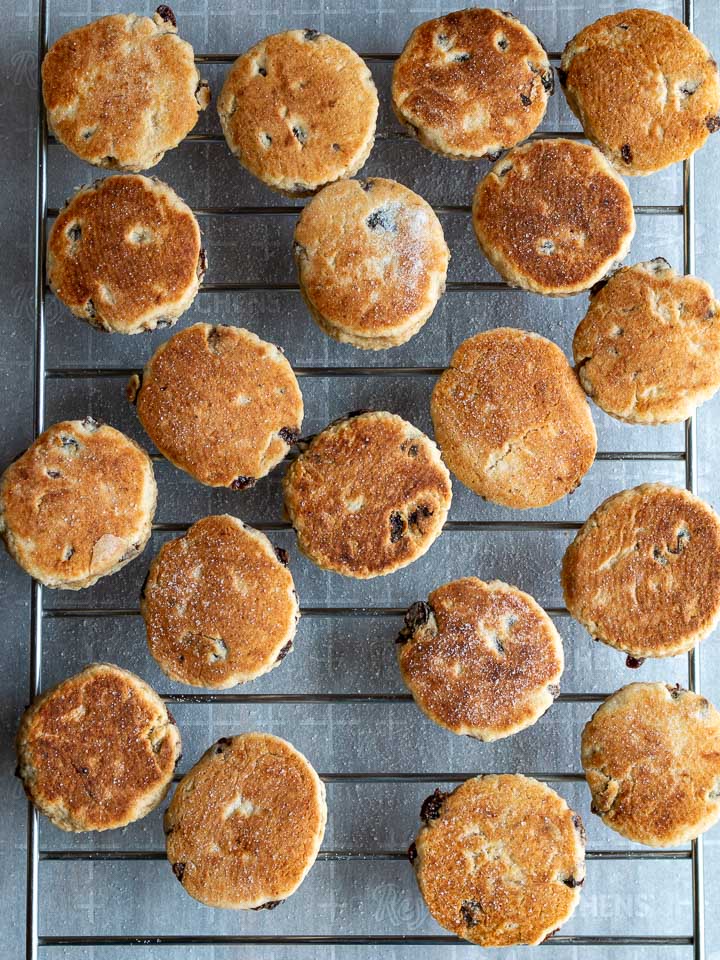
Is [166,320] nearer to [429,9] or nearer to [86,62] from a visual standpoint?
[86,62]

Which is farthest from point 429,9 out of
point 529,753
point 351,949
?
point 351,949

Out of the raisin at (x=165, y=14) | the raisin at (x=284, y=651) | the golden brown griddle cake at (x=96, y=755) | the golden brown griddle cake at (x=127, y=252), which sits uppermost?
the raisin at (x=165, y=14)

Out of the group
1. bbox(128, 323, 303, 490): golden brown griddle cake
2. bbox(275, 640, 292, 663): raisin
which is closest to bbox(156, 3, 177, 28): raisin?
bbox(128, 323, 303, 490): golden brown griddle cake

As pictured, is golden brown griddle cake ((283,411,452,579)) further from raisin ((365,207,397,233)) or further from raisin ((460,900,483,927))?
raisin ((460,900,483,927))

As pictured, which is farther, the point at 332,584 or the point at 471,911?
the point at 332,584

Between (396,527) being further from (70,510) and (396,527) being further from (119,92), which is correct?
(119,92)

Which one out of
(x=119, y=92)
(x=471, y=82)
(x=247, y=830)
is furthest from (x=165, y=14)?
(x=247, y=830)

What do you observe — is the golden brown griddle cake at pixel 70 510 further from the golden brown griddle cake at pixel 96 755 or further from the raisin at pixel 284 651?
the raisin at pixel 284 651

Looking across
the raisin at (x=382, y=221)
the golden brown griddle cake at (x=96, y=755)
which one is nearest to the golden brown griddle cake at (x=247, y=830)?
the golden brown griddle cake at (x=96, y=755)
